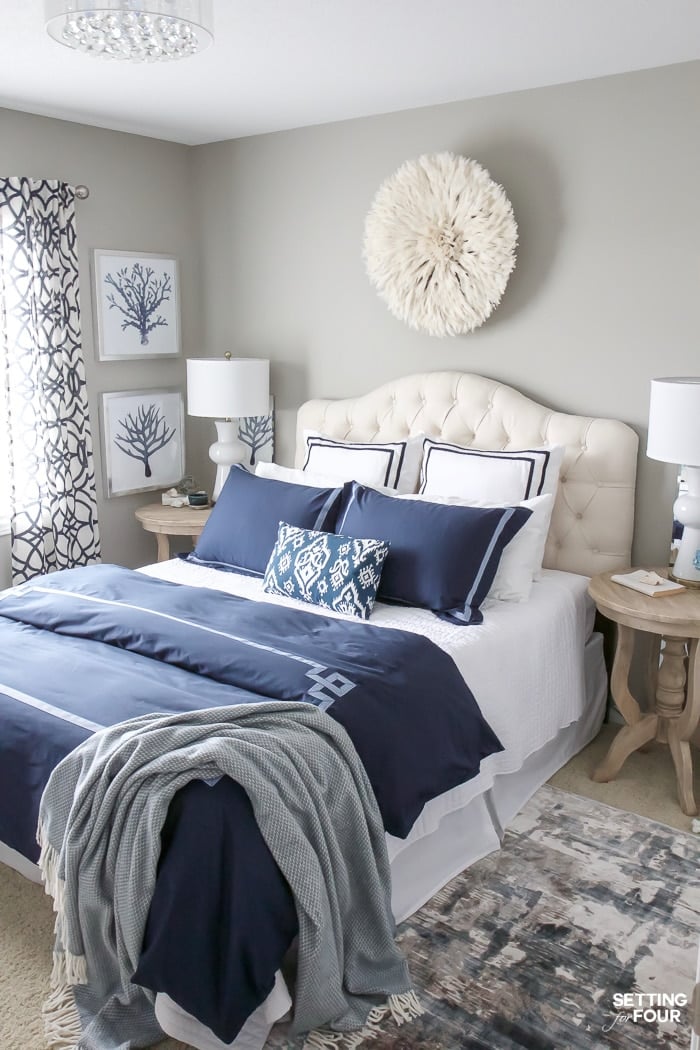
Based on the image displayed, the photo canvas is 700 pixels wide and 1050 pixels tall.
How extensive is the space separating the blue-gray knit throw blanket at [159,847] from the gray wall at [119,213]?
93.5 inches

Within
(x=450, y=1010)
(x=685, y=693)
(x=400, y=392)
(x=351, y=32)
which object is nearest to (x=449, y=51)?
(x=351, y=32)

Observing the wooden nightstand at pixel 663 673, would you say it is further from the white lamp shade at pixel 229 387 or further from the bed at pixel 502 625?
the white lamp shade at pixel 229 387

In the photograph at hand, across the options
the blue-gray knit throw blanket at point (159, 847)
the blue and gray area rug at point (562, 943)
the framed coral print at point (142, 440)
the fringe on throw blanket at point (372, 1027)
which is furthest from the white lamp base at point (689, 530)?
the framed coral print at point (142, 440)

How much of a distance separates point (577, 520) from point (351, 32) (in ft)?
6.31

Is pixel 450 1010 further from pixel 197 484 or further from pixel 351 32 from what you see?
pixel 197 484

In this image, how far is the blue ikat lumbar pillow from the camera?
311cm

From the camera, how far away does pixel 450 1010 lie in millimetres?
2143

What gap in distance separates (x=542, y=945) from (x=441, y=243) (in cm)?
267

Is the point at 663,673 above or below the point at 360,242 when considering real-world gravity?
below

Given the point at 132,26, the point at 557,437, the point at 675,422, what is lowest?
the point at 557,437

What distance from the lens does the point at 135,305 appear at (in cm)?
455

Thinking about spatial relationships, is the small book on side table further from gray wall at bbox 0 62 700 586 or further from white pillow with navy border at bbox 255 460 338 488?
white pillow with navy border at bbox 255 460 338 488

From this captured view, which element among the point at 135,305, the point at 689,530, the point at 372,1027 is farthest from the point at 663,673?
the point at 135,305

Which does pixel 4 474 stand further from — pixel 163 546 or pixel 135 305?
pixel 135 305
